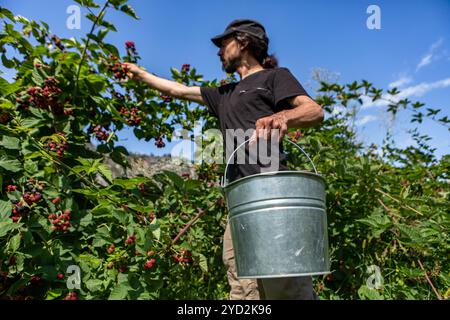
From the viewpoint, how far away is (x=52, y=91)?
2125 mm

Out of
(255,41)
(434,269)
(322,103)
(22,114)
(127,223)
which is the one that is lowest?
(434,269)

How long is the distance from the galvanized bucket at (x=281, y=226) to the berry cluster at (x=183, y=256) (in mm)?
680

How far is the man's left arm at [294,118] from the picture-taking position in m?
1.46

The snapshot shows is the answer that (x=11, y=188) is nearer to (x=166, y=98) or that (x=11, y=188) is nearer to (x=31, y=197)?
(x=31, y=197)

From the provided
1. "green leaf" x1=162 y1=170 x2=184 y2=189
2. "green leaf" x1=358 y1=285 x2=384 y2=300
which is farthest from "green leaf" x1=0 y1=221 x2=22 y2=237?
"green leaf" x1=358 y1=285 x2=384 y2=300

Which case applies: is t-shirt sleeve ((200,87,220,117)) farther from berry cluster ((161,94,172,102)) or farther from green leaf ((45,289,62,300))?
green leaf ((45,289,62,300))

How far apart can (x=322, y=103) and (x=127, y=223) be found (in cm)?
244

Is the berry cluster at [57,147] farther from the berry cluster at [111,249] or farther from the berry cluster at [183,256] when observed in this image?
the berry cluster at [183,256]

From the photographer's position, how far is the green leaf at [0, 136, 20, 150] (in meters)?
1.86

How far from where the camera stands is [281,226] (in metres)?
1.38

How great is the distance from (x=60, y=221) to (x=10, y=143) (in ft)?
1.55

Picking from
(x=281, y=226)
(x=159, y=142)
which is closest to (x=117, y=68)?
(x=159, y=142)
